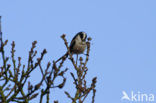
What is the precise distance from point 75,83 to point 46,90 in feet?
3.02

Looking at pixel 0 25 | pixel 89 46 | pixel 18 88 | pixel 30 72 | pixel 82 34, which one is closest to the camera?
pixel 0 25

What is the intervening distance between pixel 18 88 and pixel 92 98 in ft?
3.52

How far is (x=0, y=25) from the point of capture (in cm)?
388

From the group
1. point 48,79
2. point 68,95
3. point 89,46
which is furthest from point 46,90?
point 89,46

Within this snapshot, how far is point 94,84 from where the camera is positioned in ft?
15.7

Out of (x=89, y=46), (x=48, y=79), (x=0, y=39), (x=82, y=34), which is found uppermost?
(x=82, y=34)

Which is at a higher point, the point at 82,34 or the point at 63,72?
the point at 82,34

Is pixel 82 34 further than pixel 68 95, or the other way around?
pixel 82 34

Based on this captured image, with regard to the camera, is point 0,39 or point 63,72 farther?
point 63,72

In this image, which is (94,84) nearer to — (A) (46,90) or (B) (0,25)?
(A) (46,90)

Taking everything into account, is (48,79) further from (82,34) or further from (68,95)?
(82,34)

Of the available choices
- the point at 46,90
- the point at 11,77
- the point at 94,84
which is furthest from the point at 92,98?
the point at 11,77

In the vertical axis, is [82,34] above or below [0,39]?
above

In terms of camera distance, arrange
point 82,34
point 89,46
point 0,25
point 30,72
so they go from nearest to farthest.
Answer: point 0,25, point 30,72, point 89,46, point 82,34
